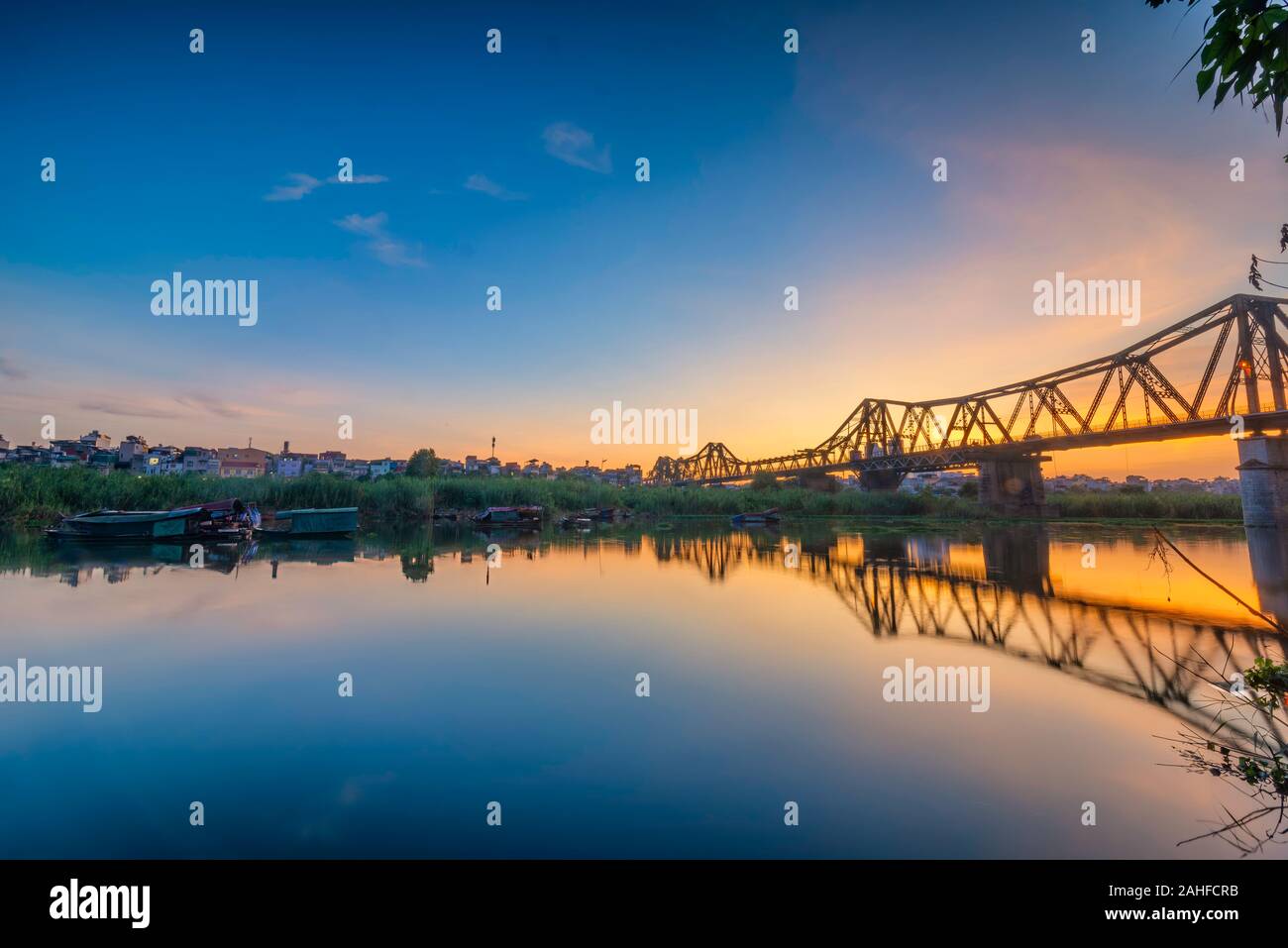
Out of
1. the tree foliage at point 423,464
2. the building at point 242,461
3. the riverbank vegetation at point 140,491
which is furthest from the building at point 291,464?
the riverbank vegetation at point 140,491

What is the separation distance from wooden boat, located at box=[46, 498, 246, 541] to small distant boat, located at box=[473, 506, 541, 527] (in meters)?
18.2

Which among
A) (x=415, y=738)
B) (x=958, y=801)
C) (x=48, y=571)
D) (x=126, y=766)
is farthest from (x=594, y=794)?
(x=48, y=571)

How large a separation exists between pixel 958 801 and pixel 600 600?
10222 mm

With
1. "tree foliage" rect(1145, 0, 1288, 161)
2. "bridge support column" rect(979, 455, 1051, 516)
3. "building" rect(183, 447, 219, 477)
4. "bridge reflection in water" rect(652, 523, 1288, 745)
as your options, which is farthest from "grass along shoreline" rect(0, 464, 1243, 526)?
"building" rect(183, 447, 219, 477)

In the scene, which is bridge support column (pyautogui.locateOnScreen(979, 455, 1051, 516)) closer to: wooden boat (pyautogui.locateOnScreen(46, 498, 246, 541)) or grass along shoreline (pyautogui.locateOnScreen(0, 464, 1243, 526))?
grass along shoreline (pyautogui.locateOnScreen(0, 464, 1243, 526))

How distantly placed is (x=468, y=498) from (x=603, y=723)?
49953mm

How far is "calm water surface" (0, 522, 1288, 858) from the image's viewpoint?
4.29 metres

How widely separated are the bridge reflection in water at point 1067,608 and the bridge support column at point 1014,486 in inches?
948

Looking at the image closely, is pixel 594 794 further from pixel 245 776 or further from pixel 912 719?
Answer: pixel 912 719

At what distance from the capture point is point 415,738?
5957 mm

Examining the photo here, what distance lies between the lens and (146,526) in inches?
983
